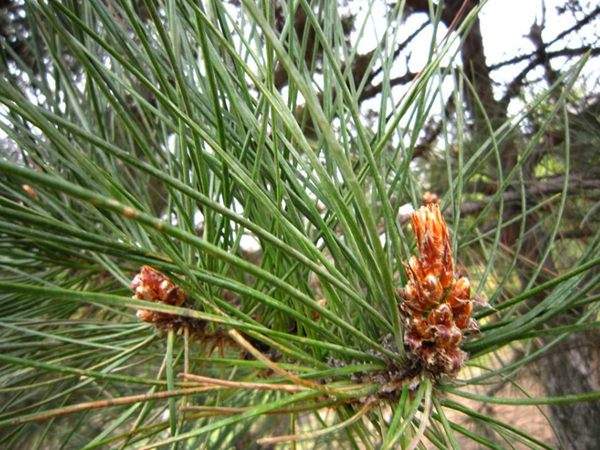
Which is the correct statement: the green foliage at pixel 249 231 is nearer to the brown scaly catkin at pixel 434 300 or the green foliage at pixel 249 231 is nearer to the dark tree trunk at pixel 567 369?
the brown scaly catkin at pixel 434 300

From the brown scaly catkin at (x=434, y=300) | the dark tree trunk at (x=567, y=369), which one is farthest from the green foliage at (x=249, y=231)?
the dark tree trunk at (x=567, y=369)

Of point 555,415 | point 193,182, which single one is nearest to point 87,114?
point 193,182

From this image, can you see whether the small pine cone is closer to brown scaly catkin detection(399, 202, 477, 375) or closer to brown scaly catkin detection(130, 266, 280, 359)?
brown scaly catkin detection(130, 266, 280, 359)

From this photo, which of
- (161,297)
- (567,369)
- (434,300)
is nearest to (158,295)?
(161,297)

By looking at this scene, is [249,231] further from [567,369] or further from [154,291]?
[567,369]

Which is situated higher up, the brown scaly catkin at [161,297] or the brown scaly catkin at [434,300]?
the brown scaly catkin at [161,297]

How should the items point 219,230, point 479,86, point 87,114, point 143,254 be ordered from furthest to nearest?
1. point 479,86
2. point 87,114
3. point 219,230
4. point 143,254

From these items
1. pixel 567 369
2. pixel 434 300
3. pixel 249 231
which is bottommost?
pixel 434 300

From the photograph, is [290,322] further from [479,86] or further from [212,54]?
[479,86]
